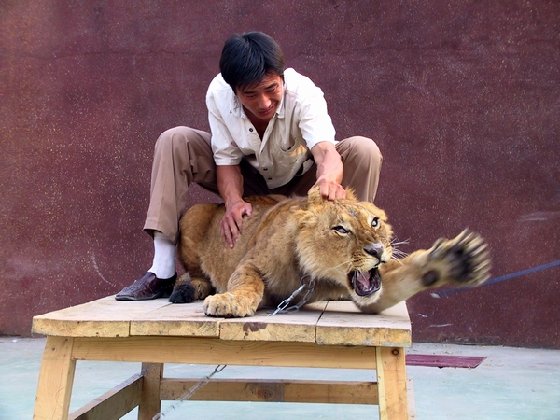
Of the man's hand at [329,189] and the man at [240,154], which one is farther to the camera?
the man at [240,154]

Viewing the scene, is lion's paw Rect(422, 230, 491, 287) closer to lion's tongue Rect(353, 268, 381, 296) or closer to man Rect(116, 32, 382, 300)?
lion's tongue Rect(353, 268, 381, 296)

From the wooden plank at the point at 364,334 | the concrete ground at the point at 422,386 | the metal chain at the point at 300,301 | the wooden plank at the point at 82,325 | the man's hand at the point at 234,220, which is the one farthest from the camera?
the concrete ground at the point at 422,386

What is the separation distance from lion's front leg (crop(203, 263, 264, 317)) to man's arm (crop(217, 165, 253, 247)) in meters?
0.39

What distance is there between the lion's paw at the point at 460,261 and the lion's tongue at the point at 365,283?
0.17 m

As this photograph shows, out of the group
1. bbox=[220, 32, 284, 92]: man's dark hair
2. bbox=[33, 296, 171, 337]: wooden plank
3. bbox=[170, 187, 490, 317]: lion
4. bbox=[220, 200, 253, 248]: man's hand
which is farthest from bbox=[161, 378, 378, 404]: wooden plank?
bbox=[220, 32, 284, 92]: man's dark hair

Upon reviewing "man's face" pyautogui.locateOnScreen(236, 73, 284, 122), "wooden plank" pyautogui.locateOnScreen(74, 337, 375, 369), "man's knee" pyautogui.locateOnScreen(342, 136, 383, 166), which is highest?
"man's face" pyautogui.locateOnScreen(236, 73, 284, 122)

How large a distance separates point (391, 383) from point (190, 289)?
3.79ft

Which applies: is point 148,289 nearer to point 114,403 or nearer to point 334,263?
point 114,403

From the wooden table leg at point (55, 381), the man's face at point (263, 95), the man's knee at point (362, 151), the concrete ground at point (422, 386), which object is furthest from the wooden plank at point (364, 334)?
the concrete ground at point (422, 386)

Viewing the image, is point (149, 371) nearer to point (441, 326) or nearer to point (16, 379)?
point (16, 379)

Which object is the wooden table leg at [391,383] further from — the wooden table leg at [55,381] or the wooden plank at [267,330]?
the wooden table leg at [55,381]

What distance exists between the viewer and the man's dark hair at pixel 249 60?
2932mm

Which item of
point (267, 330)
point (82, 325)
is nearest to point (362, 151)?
point (267, 330)

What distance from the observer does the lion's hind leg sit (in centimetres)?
311
